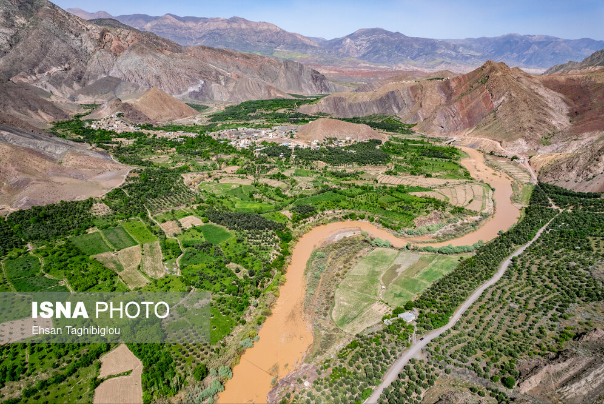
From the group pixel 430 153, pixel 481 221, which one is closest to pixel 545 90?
pixel 430 153

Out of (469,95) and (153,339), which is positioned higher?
(469,95)

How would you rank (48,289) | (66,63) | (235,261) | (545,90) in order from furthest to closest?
(66,63), (545,90), (235,261), (48,289)

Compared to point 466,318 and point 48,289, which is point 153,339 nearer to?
point 48,289

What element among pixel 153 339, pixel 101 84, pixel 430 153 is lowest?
pixel 153 339

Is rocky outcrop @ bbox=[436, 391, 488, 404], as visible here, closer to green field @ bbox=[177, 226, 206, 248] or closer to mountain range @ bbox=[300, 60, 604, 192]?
green field @ bbox=[177, 226, 206, 248]

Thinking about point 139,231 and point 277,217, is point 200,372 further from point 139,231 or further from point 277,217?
point 277,217

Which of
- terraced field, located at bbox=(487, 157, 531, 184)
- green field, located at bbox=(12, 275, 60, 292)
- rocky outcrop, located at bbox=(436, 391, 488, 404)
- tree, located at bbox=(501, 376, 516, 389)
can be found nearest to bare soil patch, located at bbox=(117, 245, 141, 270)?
green field, located at bbox=(12, 275, 60, 292)
